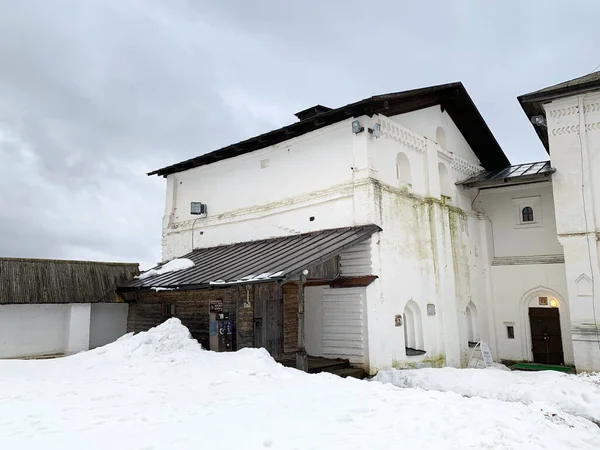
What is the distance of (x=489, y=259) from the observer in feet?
61.3

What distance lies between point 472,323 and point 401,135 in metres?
7.74

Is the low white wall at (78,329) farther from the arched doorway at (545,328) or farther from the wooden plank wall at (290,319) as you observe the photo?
the arched doorway at (545,328)

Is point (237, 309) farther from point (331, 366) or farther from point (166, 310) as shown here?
point (166, 310)

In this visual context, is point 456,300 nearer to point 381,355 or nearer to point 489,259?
point 489,259

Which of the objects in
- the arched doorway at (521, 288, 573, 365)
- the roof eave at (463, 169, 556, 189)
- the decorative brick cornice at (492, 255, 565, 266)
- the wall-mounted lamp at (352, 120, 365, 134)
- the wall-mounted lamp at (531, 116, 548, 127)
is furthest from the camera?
the decorative brick cornice at (492, 255, 565, 266)

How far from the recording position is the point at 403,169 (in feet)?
50.4

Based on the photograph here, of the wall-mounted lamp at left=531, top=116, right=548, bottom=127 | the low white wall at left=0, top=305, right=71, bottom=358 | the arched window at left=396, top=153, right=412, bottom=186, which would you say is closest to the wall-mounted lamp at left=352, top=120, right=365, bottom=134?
the arched window at left=396, top=153, right=412, bottom=186

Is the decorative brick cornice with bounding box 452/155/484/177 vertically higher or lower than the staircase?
higher

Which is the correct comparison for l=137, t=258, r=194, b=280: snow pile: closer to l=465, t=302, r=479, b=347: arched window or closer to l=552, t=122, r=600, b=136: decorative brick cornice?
l=465, t=302, r=479, b=347: arched window

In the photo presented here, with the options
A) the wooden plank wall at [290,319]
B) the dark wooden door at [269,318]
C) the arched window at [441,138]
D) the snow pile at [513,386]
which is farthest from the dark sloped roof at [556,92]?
the dark wooden door at [269,318]

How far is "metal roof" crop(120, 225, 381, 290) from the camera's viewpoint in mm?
11117

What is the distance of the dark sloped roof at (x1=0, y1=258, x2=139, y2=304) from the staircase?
23.8ft

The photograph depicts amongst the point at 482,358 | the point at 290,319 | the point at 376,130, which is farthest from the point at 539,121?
the point at 290,319

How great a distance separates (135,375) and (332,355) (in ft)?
19.0
